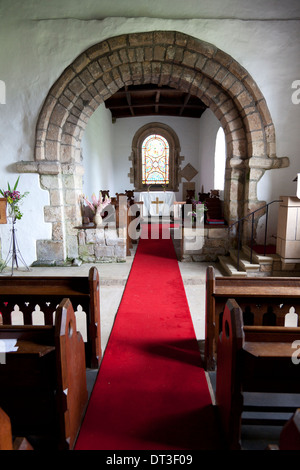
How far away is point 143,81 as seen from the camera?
5398mm

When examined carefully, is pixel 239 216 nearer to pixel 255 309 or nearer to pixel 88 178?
pixel 255 309

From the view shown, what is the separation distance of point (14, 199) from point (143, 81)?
2.98 m

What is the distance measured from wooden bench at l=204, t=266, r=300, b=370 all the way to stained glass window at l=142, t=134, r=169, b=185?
9.29 meters

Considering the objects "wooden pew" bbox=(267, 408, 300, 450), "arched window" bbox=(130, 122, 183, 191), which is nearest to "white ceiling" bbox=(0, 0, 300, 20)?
"wooden pew" bbox=(267, 408, 300, 450)

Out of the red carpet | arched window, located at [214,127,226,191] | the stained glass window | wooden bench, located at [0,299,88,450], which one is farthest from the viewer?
the stained glass window

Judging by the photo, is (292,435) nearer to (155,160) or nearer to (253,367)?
(253,367)

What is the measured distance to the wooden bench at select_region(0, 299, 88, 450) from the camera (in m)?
1.46

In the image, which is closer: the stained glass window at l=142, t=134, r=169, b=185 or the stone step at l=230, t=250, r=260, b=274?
the stone step at l=230, t=250, r=260, b=274

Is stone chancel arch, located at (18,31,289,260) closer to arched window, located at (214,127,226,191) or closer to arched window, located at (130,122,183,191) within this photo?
arched window, located at (214,127,226,191)

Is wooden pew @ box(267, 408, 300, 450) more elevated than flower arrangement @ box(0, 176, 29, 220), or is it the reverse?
flower arrangement @ box(0, 176, 29, 220)

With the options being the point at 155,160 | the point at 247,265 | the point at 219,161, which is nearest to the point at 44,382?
the point at 247,265

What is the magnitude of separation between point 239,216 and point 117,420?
4.13 meters

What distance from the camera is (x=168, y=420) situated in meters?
1.83

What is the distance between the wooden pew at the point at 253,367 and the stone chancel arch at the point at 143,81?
3.70 m
